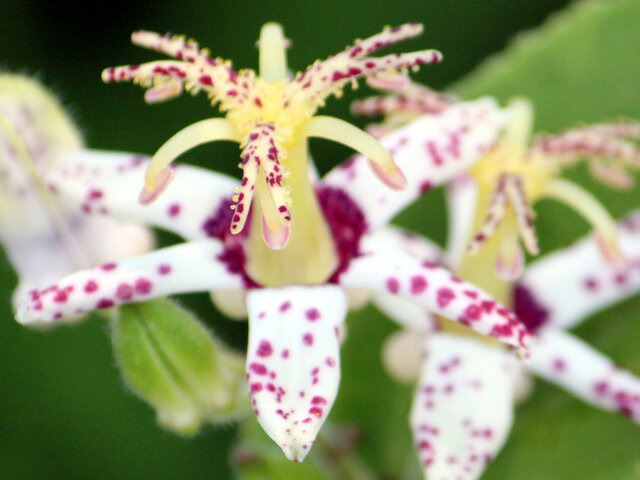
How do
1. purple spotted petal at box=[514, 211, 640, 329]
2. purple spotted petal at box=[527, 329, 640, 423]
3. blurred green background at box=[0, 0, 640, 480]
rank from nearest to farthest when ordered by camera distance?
purple spotted petal at box=[527, 329, 640, 423] → purple spotted petal at box=[514, 211, 640, 329] → blurred green background at box=[0, 0, 640, 480]

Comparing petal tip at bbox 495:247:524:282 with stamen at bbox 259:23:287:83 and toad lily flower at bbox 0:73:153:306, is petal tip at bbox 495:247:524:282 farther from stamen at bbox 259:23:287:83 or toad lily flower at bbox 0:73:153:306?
toad lily flower at bbox 0:73:153:306

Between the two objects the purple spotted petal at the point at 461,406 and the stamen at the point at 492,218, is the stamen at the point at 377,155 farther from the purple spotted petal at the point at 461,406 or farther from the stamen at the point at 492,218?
the purple spotted petal at the point at 461,406

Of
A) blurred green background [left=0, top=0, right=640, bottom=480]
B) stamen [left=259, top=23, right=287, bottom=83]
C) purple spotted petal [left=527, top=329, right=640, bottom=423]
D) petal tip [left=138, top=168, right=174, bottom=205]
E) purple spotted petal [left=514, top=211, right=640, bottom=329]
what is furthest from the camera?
blurred green background [left=0, top=0, right=640, bottom=480]

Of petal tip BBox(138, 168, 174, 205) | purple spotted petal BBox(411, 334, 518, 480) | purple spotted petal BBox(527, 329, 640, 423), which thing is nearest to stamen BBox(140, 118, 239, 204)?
petal tip BBox(138, 168, 174, 205)

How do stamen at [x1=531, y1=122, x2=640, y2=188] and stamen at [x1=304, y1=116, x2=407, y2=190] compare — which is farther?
stamen at [x1=531, y1=122, x2=640, y2=188]

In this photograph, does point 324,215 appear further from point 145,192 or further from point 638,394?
point 638,394

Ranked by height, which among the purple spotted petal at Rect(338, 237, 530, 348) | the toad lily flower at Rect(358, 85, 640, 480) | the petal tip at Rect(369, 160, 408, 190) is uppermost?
the petal tip at Rect(369, 160, 408, 190)

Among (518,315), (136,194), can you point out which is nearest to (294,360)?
(136,194)

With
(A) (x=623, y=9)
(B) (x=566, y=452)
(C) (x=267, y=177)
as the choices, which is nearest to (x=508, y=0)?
(A) (x=623, y=9)
